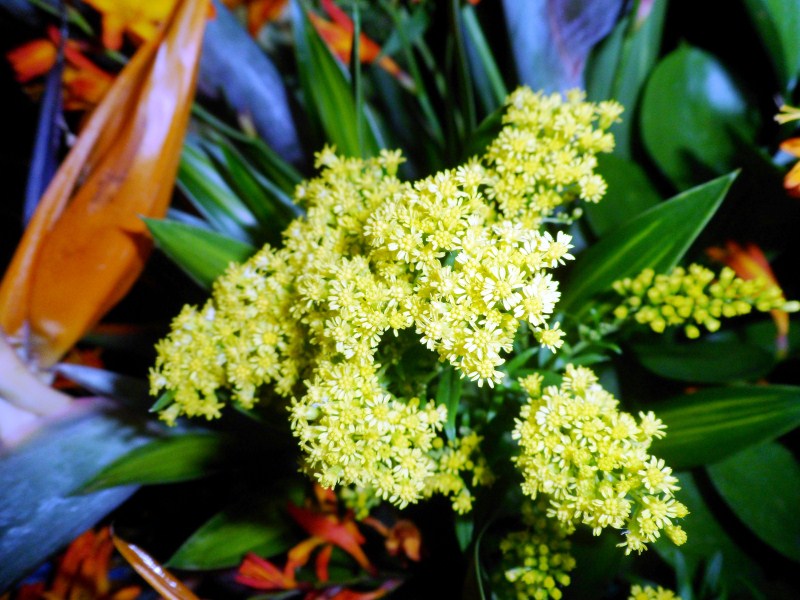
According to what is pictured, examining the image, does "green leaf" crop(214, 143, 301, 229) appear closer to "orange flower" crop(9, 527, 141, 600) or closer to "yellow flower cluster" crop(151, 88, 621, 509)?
"yellow flower cluster" crop(151, 88, 621, 509)

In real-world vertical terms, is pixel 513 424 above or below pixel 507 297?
below

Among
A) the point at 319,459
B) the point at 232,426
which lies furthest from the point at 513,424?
the point at 232,426

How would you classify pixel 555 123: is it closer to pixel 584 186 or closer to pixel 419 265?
pixel 584 186

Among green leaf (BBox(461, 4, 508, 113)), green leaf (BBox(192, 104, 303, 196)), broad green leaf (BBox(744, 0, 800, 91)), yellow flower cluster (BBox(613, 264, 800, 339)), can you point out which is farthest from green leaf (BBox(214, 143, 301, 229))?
broad green leaf (BBox(744, 0, 800, 91))

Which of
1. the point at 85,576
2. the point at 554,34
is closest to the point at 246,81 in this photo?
the point at 554,34

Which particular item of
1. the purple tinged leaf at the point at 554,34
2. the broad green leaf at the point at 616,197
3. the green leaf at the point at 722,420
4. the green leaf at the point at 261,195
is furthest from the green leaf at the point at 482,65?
the green leaf at the point at 722,420

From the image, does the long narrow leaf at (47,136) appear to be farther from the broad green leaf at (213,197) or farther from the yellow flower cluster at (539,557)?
the yellow flower cluster at (539,557)
